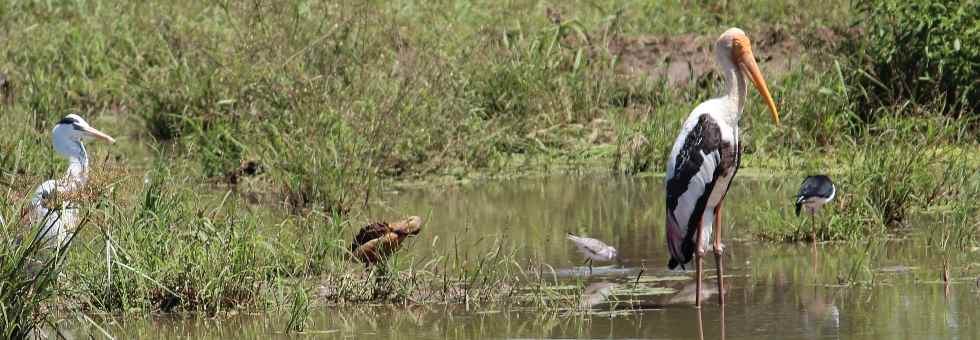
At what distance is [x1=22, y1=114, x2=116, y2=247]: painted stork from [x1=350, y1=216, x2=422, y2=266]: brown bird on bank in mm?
1445

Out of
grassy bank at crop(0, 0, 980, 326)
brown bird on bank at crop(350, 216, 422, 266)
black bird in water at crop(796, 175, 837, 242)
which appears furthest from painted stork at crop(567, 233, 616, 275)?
black bird in water at crop(796, 175, 837, 242)

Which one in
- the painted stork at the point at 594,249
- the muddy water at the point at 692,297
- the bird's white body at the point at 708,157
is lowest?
the muddy water at the point at 692,297

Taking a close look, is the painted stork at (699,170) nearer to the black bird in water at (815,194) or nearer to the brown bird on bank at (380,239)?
the black bird in water at (815,194)

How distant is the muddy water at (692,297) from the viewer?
7.45 meters

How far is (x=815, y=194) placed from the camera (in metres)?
9.23

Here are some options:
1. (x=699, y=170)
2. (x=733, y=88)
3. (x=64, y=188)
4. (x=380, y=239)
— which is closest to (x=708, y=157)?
(x=699, y=170)

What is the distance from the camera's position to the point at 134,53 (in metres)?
16.3

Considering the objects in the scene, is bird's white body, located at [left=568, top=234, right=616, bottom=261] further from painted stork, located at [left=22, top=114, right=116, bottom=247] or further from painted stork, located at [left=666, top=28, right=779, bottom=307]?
painted stork, located at [left=22, top=114, right=116, bottom=247]

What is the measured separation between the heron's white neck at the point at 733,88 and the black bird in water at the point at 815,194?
934 mm

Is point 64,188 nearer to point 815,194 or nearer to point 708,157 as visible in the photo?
point 708,157

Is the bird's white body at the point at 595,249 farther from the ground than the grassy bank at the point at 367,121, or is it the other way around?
the grassy bank at the point at 367,121

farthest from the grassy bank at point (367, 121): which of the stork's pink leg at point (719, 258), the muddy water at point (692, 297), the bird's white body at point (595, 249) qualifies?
the stork's pink leg at point (719, 258)

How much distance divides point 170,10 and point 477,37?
3567 mm

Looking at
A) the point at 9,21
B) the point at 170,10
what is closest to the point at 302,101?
the point at 170,10
